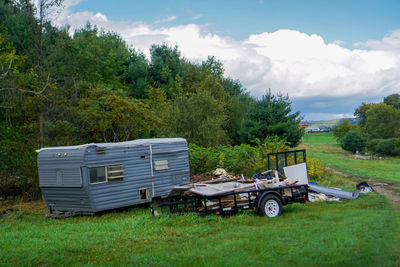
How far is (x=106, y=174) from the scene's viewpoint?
13750mm

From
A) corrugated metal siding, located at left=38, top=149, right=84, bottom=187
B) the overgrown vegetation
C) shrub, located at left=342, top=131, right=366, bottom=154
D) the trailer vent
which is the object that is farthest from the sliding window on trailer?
shrub, located at left=342, top=131, right=366, bottom=154

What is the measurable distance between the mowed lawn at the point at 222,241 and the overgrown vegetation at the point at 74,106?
22.7ft

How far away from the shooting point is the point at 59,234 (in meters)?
9.64

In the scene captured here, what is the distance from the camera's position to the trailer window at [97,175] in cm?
1334

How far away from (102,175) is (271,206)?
6359mm

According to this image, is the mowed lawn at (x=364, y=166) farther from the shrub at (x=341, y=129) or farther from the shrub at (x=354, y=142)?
the shrub at (x=341, y=129)

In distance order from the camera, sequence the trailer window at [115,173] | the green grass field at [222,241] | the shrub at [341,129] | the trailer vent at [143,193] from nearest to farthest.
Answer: the green grass field at [222,241], the trailer window at [115,173], the trailer vent at [143,193], the shrub at [341,129]

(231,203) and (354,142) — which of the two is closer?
(231,203)

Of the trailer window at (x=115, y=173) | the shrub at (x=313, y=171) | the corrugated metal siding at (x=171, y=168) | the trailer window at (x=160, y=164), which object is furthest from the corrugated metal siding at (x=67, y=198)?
the shrub at (x=313, y=171)

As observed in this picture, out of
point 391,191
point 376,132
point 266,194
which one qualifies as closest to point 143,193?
point 266,194

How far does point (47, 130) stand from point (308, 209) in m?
14.0

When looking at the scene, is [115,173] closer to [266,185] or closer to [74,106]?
[266,185]

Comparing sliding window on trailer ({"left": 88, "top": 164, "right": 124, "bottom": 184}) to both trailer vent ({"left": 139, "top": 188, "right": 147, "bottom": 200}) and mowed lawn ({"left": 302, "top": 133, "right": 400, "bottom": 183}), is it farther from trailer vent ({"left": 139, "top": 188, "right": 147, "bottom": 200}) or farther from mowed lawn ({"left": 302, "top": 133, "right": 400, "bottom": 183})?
mowed lawn ({"left": 302, "top": 133, "right": 400, "bottom": 183})

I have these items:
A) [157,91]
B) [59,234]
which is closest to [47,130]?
[59,234]
